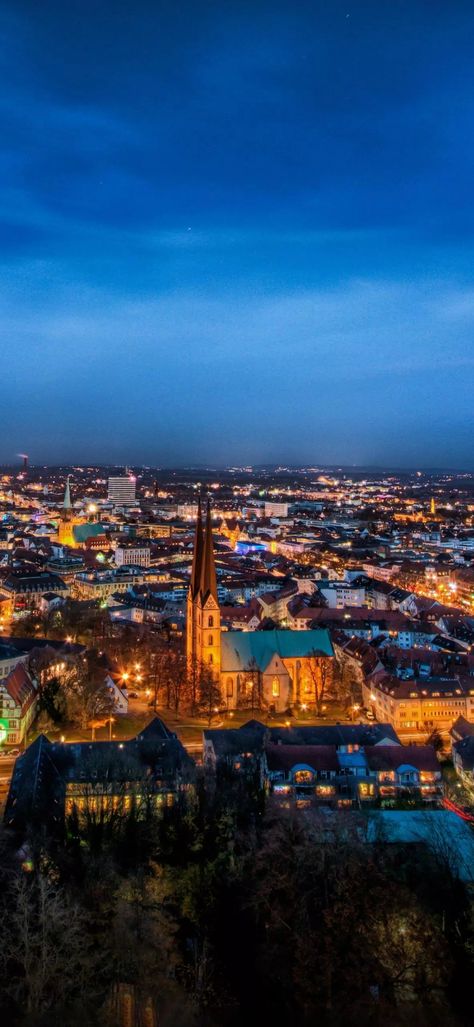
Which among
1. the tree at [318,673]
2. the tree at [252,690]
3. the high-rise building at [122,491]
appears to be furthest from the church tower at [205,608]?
the high-rise building at [122,491]

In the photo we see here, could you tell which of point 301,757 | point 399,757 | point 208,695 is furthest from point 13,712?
point 399,757

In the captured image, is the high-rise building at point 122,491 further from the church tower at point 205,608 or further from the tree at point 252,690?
the tree at point 252,690

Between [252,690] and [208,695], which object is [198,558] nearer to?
[208,695]

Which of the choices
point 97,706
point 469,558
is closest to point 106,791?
point 97,706

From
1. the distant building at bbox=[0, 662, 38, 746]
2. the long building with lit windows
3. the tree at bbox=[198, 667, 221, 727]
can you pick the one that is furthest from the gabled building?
the long building with lit windows

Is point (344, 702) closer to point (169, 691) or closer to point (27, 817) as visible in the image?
point (169, 691)
